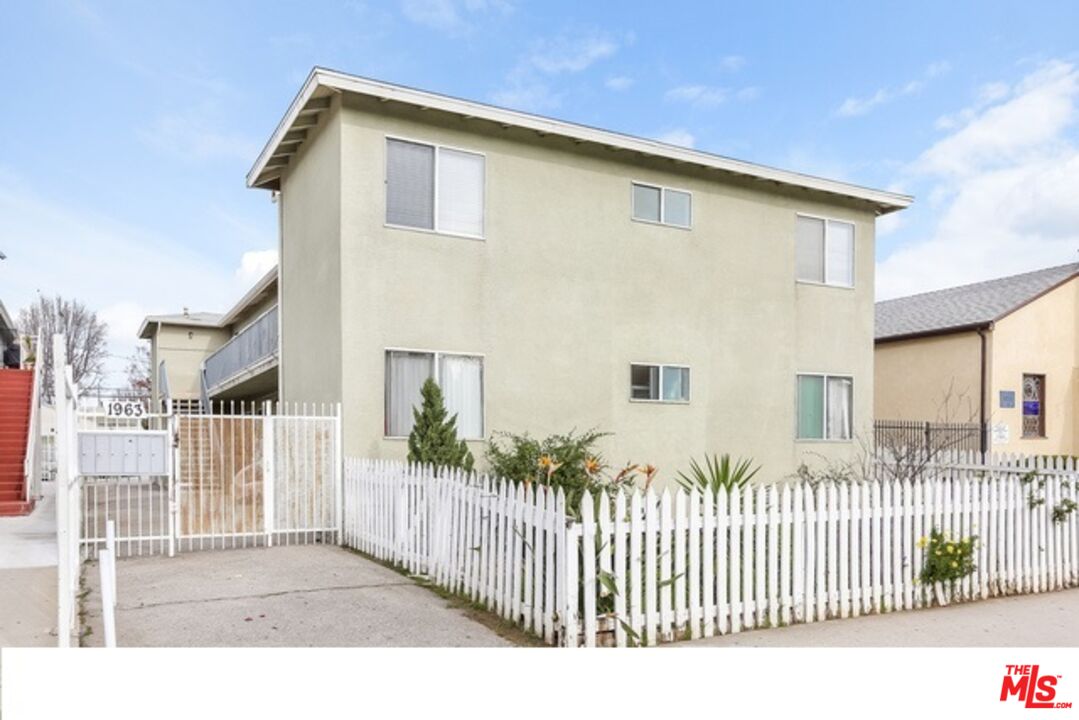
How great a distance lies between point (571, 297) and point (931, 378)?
13.2 m

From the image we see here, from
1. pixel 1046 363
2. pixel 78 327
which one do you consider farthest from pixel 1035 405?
pixel 78 327

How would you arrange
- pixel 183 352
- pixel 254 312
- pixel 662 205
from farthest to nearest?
pixel 183 352 < pixel 254 312 < pixel 662 205

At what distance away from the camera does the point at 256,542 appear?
32.3 feet

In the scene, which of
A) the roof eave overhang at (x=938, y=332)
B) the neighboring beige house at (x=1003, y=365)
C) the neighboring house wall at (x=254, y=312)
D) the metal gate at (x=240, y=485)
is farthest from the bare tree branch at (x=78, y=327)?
the neighboring beige house at (x=1003, y=365)

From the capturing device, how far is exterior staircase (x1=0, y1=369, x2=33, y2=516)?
527 inches

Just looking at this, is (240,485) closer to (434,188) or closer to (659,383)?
(434,188)

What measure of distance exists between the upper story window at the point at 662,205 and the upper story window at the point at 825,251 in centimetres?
265

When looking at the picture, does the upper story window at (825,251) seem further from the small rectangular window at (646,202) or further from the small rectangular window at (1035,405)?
the small rectangular window at (1035,405)

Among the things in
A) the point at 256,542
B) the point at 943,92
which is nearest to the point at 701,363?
the point at 943,92

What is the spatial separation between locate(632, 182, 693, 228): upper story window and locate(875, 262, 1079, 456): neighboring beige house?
10428 mm

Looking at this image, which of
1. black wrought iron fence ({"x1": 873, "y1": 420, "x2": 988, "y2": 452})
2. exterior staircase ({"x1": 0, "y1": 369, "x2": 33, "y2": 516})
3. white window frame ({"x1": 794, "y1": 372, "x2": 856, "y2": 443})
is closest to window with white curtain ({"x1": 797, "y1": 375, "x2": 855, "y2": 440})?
white window frame ({"x1": 794, "y1": 372, "x2": 856, "y2": 443})

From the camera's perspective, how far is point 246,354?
55.9 feet

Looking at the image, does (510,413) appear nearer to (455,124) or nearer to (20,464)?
(455,124)
